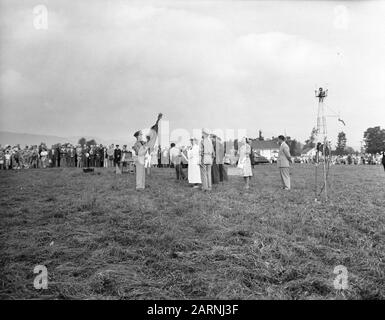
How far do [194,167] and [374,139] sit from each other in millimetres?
77725

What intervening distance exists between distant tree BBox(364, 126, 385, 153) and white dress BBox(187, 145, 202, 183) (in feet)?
244

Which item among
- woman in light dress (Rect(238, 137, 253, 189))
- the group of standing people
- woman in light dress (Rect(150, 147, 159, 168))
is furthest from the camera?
woman in light dress (Rect(150, 147, 159, 168))

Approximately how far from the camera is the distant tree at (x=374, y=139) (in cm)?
7800

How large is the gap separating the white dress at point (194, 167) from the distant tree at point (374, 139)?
74.3 metres

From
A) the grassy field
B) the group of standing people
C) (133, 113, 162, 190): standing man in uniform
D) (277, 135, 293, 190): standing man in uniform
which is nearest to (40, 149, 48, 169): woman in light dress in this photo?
the group of standing people

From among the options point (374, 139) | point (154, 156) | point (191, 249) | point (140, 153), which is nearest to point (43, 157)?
point (154, 156)

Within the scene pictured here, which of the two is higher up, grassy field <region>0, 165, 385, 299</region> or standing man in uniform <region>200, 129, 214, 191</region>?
standing man in uniform <region>200, 129, 214, 191</region>

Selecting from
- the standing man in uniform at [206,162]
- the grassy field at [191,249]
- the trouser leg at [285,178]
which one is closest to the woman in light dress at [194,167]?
the standing man in uniform at [206,162]

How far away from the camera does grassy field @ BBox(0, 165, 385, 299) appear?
12.8 feet

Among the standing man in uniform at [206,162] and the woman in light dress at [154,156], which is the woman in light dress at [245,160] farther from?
the woman in light dress at [154,156]

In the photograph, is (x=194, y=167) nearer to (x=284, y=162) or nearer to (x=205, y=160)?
(x=205, y=160)

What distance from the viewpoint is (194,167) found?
1405 cm

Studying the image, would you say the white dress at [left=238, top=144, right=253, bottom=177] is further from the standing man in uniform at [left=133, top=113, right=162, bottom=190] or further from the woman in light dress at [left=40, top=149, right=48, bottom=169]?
the woman in light dress at [left=40, top=149, right=48, bottom=169]
